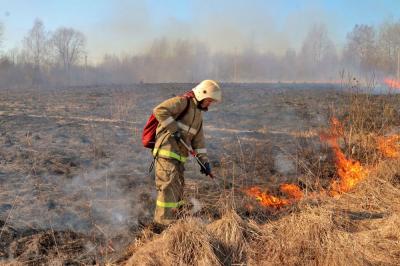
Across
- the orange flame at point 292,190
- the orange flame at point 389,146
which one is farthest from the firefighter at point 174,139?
the orange flame at point 389,146

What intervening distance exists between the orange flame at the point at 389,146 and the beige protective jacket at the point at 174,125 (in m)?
3.97

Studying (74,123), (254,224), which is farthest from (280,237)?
(74,123)

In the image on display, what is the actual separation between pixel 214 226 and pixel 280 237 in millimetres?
698

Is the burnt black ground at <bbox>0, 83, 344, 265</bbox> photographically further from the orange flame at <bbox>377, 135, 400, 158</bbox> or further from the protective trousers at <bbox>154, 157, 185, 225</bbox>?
the orange flame at <bbox>377, 135, 400, 158</bbox>

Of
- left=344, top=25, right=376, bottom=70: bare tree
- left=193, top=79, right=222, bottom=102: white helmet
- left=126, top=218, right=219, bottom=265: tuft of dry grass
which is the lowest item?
left=126, top=218, right=219, bottom=265: tuft of dry grass

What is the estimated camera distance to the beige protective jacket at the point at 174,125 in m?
4.98

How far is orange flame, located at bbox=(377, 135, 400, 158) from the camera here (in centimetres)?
756

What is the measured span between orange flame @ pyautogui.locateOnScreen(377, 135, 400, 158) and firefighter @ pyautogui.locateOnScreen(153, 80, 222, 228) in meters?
4.00

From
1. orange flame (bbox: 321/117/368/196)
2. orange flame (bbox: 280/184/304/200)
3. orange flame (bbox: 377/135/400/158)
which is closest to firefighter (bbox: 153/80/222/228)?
orange flame (bbox: 280/184/304/200)

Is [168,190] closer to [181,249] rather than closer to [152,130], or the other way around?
[152,130]

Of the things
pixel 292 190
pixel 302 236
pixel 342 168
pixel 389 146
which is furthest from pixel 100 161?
pixel 389 146

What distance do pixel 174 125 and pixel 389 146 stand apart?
4.81 m

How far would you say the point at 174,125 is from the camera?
4996 millimetres

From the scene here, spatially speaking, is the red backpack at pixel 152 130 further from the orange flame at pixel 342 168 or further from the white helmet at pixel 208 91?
the orange flame at pixel 342 168
